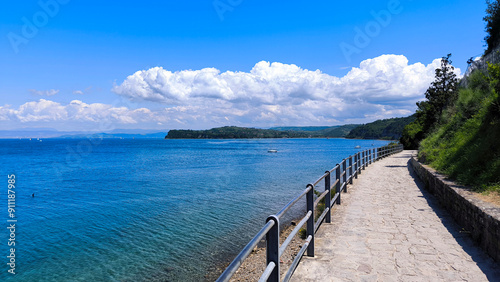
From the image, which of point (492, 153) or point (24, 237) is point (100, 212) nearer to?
point (24, 237)

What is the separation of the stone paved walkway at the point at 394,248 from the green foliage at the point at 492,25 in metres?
22.9

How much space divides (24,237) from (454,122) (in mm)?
20967

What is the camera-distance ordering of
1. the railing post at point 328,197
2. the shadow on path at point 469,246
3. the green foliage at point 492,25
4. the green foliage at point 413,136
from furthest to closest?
the green foliage at point 413,136 < the green foliage at point 492,25 < the railing post at point 328,197 < the shadow on path at point 469,246

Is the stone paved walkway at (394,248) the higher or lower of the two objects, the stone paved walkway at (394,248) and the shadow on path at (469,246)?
the lower

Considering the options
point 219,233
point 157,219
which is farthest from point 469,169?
point 157,219

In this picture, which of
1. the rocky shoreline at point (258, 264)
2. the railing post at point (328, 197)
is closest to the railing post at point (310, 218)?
the rocky shoreline at point (258, 264)

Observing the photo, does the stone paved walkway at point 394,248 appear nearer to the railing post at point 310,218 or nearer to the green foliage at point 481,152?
the railing post at point 310,218

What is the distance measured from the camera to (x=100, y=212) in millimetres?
19234

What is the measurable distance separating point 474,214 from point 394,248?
1.66 meters

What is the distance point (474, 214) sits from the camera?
19.6 ft

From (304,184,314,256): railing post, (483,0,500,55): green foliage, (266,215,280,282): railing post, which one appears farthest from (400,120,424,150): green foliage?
(266,215,280,282): railing post

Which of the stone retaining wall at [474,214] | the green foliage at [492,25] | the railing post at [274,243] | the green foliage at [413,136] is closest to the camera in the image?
the railing post at [274,243]

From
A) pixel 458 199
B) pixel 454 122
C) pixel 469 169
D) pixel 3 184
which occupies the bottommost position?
pixel 3 184

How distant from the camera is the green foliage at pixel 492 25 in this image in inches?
982
